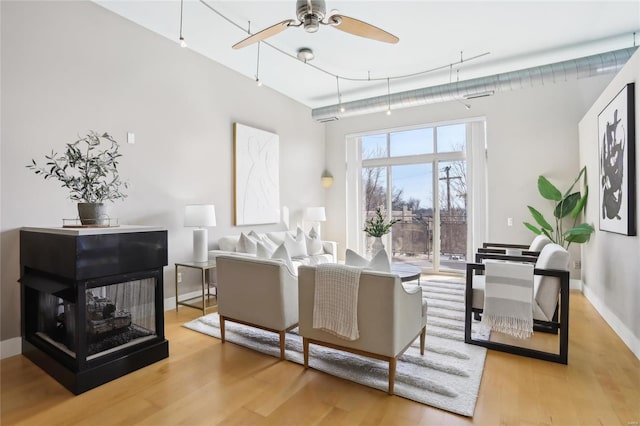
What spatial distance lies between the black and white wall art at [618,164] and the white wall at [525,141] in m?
1.46

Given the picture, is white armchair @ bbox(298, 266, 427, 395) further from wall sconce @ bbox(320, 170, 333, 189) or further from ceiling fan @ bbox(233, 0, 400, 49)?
wall sconce @ bbox(320, 170, 333, 189)

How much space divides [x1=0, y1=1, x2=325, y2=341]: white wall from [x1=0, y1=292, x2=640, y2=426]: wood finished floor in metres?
1.27

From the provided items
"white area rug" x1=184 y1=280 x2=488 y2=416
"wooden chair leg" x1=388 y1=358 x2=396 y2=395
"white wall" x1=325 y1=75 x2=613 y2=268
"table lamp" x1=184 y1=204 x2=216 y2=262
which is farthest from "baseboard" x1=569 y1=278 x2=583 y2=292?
"table lamp" x1=184 y1=204 x2=216 y2=262

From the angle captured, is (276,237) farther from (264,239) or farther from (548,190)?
(548,190)

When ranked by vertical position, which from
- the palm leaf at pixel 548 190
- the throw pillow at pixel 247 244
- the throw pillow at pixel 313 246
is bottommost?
the throw pillow at pixel 313 246

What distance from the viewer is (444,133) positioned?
20.5 ft

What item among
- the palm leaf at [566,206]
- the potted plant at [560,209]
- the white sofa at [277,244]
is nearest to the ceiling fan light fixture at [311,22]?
the white sofa at [277,244]

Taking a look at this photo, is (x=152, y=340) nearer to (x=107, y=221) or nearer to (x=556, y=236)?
(x=107, y=221)

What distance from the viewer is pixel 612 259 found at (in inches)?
135

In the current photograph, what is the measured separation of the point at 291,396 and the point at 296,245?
10.6ft

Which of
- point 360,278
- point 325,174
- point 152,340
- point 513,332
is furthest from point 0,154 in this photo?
point 325,174

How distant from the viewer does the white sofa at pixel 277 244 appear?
448 centimetres

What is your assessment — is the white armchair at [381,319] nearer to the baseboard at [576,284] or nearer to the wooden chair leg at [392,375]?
the wooden chair leg at [392,375]

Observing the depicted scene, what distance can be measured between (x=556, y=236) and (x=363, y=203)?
3.51m
